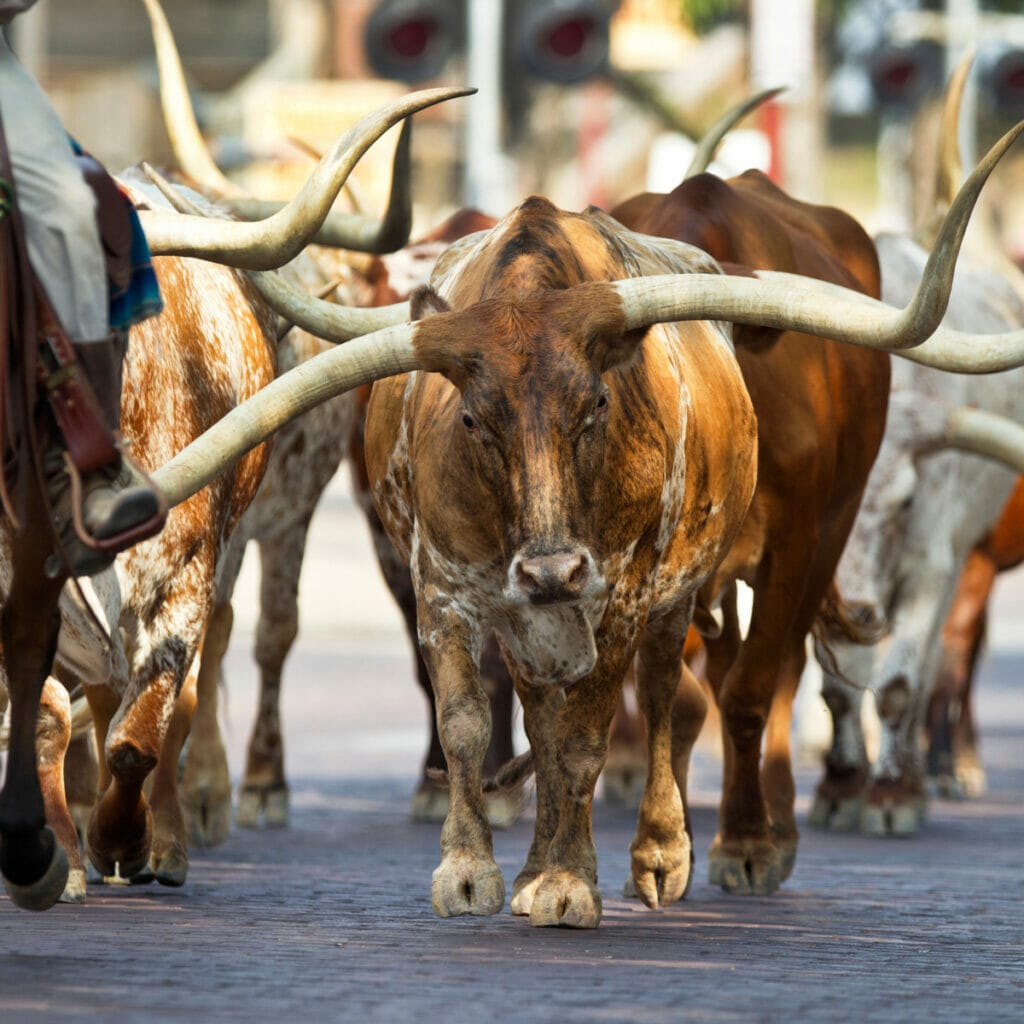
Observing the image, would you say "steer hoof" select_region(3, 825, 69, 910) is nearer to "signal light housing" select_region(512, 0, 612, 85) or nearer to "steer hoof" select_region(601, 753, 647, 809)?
"steer hoof" select_region(601, 753, 647, 809)

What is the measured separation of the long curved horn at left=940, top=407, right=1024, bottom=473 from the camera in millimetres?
10750

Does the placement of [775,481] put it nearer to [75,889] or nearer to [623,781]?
[75,889]

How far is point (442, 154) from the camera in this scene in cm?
3988

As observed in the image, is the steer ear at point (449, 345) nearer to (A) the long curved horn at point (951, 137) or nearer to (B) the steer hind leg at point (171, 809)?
(B) the steer hind leg at point (171, 809)

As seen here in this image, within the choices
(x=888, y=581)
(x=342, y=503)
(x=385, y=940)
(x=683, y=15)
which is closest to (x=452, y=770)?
(x=385, y=940)

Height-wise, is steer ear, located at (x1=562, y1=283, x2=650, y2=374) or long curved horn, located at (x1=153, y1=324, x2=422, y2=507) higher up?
steer ear, located at (x1=562, y1=283, x2=650, y2=374)

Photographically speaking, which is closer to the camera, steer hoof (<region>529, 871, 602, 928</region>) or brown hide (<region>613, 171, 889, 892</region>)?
steer hoof (<region>529, 871, 602, 928</region>)

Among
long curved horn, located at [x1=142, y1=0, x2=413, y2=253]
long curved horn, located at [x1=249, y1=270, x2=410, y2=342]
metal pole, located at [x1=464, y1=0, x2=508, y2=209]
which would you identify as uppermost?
metal pole, located at [x1=464, y1=0, x2=508, y2=209]

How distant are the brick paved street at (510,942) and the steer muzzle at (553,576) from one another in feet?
2.86

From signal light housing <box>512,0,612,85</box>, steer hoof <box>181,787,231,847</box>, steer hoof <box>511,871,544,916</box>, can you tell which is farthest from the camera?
signal light housing <box>512,0,612,85</box>

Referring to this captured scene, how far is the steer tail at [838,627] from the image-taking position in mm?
10391

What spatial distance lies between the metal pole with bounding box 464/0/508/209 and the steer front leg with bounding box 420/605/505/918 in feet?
64.2

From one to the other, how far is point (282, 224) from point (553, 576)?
4.75 ft

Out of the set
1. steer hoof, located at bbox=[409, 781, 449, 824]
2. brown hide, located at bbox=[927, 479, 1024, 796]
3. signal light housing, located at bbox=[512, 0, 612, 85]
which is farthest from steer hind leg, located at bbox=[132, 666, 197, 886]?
signal light housing, located at bbox=[512, 0, 612, 85]
